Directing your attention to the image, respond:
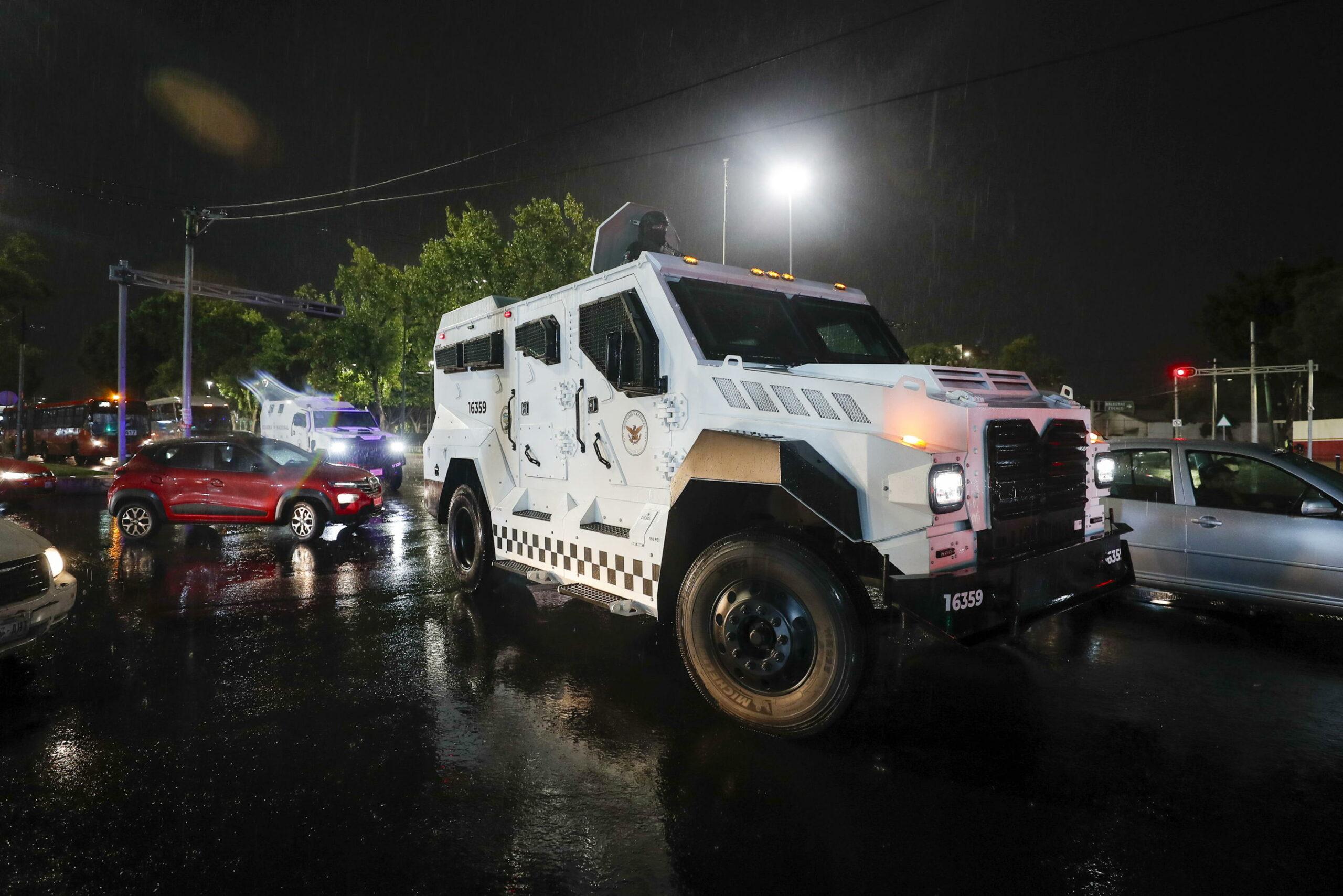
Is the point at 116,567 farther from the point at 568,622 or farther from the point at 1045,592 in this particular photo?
the point at 1045,592

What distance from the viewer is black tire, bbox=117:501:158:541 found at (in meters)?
11.1

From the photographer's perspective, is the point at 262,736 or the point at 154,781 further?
the point at 262,736

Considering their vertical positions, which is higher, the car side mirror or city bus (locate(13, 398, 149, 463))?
city bus (locate(13, 398, 149, 463))

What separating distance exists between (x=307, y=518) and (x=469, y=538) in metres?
4.67

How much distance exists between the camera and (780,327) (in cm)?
536

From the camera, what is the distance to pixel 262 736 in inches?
162

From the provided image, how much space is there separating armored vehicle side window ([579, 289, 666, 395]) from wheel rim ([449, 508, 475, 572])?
2948mm

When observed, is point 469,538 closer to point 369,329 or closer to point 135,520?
point 135,520

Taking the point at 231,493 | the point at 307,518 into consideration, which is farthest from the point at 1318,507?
the point at 231,493

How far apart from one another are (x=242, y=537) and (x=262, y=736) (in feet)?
28.9

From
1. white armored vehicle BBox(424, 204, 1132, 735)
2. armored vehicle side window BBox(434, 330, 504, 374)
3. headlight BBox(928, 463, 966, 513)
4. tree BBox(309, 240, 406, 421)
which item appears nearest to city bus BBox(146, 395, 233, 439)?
tree BBox(309, 240, 406, 421)

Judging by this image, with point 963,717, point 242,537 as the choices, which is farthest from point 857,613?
point 242,537

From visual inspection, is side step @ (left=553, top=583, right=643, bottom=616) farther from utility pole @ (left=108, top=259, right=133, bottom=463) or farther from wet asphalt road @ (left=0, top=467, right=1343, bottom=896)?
utility pole @ (left=108, top=259, right=133, bottom=463)

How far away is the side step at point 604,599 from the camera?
5.12 meters
